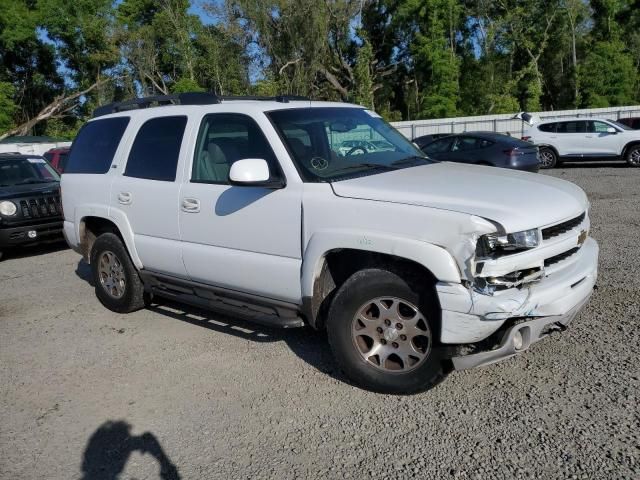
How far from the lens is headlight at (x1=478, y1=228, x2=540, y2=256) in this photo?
3.39m

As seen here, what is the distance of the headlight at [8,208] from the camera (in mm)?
8961

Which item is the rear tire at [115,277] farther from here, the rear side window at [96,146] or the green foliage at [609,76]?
the green foliage at [609,76]

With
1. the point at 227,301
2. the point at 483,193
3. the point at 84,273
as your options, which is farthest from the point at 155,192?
the point at 84,273

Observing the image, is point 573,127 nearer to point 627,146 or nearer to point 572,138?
point 572,138

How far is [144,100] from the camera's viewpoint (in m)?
5.94

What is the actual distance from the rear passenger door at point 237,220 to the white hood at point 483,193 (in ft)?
1.82

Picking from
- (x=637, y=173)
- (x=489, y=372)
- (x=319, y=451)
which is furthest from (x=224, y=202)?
(x=637, y=173)

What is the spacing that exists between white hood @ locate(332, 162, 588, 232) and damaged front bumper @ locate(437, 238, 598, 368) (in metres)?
0.39

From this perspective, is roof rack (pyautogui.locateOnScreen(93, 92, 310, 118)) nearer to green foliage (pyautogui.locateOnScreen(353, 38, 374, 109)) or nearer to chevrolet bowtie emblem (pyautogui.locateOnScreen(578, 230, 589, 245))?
chevrolet bowtie emblem (pyautogui.locateOnScreen(578, 230, 589, 245))

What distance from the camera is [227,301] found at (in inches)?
188

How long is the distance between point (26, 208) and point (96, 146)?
376 cm

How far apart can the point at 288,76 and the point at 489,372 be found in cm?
4093

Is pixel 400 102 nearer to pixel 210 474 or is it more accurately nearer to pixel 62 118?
pixel 62 118

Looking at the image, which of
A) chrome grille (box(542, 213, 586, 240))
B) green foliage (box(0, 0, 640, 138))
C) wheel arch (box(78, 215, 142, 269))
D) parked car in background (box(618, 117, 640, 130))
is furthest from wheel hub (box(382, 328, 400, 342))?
green foliage (box(0, 0, 640, 138))
